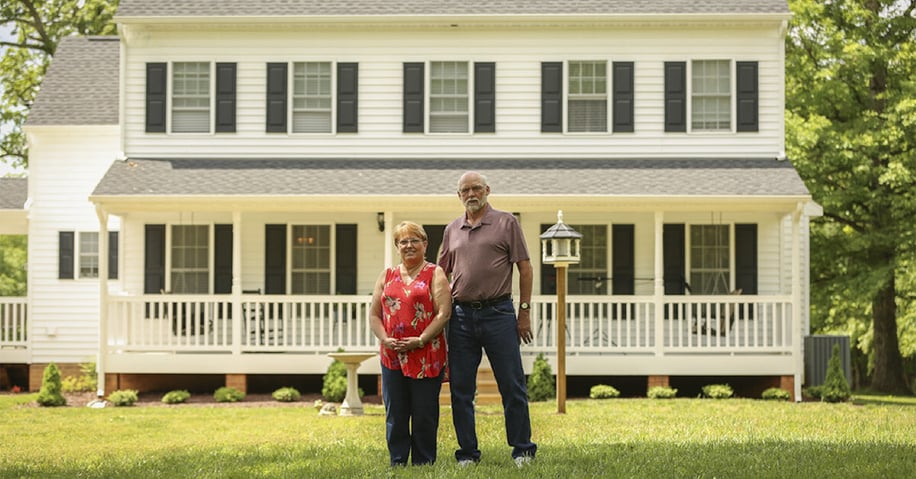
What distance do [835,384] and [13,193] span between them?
15.2 m

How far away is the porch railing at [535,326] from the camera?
721 inches

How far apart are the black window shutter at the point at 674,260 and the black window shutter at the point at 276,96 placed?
649cm

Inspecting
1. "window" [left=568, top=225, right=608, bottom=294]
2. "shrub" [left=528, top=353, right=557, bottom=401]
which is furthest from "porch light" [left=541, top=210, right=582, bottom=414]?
"window" [left=568, top=225, right=608, bottom=294]

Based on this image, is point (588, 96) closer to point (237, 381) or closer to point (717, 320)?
point (717, 320)

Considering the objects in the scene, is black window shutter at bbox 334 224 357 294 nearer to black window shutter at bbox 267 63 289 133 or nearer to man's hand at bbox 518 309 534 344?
black window shutter at bbox 267 63 289 133

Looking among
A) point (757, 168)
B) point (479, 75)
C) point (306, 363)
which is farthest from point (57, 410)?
point (757, 168)

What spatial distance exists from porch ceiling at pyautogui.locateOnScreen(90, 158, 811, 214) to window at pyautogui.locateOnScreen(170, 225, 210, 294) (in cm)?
123

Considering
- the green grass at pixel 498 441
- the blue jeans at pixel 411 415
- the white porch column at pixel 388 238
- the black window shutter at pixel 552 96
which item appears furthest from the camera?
the black window shutter at pixel 552 96

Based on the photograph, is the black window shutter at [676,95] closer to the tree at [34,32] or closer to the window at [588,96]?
the window at [588,96]

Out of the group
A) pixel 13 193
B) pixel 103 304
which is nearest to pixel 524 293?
pixel 103 304

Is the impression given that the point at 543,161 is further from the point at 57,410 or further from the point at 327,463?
the point at 327,463

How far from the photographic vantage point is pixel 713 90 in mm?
19891

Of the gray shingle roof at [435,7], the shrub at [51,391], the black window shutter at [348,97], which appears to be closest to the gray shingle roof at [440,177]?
the black window shutter at [348,97]

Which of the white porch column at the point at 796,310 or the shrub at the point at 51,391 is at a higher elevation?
the white porch column at the point at 796,310
